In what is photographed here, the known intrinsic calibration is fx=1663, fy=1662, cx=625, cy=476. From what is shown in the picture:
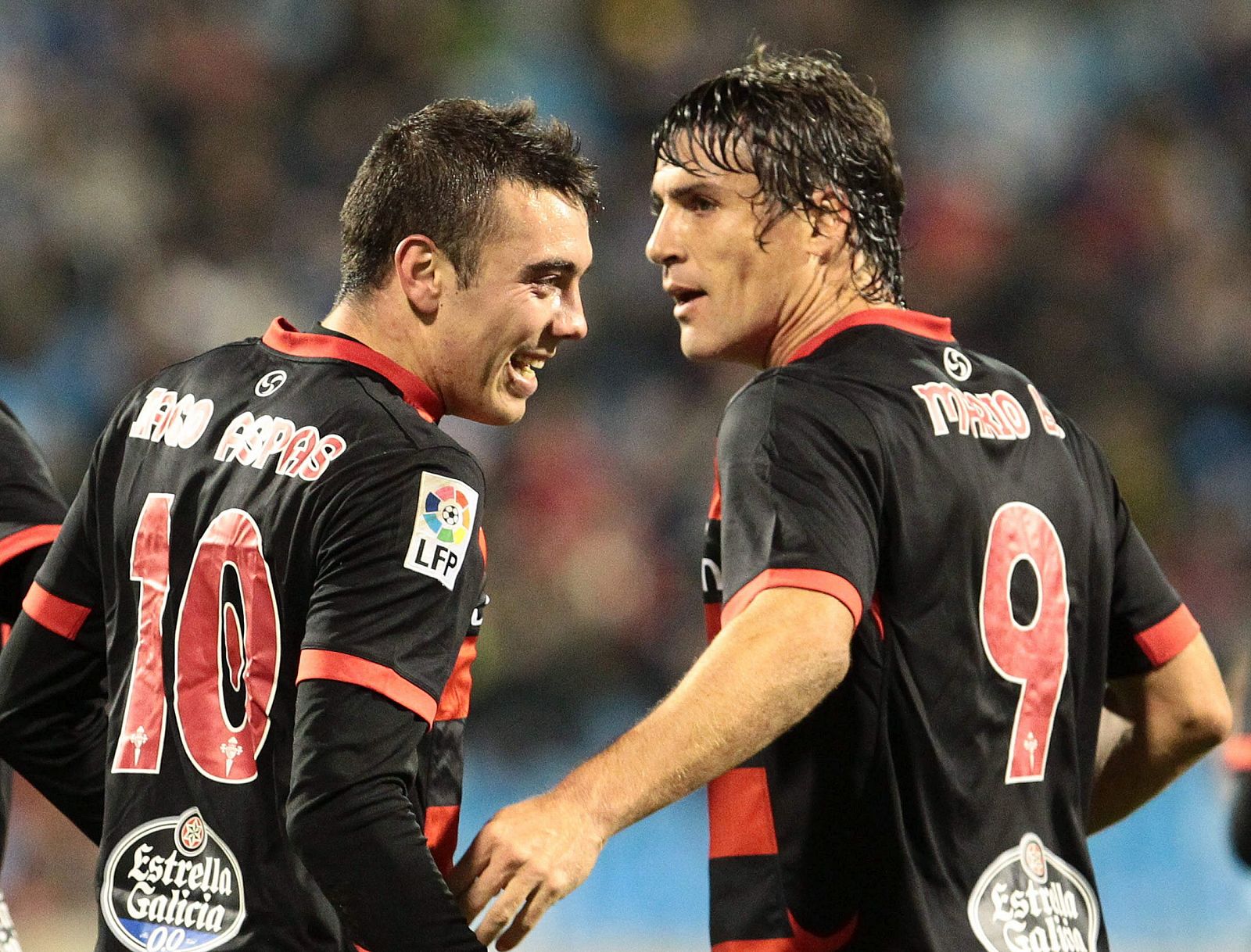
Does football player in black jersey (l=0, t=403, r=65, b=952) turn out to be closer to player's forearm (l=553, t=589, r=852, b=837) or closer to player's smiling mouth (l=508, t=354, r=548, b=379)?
player's smiling mouth (l=508, t=354, r=548, b=379)

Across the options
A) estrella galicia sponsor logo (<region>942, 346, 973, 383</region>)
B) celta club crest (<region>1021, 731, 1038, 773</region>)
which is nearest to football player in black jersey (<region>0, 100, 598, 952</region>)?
estrella galicia sponsor logo (<region>942, 346, 973, 383</region>)

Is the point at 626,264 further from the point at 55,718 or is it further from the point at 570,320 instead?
the point at 55,718

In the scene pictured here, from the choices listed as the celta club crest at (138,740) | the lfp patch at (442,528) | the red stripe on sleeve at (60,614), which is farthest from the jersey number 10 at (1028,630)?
the red stripe on sleeve at (60,614)

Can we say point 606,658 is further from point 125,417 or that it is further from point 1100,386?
point 125,417

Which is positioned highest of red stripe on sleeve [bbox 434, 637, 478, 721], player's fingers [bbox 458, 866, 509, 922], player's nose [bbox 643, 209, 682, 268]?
player's nose [bbox 643, 209, 682, 268]

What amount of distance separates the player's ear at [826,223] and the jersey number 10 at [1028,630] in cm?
58

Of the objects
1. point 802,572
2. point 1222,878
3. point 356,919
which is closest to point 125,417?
point 356,919

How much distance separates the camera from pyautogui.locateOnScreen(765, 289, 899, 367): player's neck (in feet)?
9.47

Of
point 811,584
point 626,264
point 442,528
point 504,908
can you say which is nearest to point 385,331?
point 442,528

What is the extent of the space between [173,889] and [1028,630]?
4.45 ft

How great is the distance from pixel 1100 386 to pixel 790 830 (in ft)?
20.9

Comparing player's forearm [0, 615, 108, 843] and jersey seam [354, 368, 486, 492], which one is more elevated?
jersey seam [354, 368, 486, 492]

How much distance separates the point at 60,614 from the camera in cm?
265

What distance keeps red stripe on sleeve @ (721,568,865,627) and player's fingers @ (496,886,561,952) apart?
47cm
